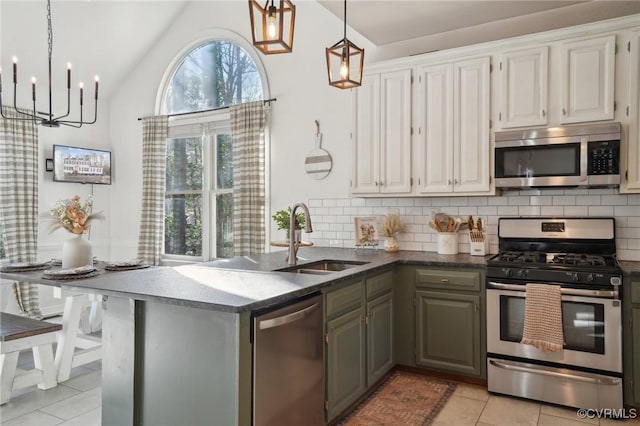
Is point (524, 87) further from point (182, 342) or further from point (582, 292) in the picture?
point (182, 342)

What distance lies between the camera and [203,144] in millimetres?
5426

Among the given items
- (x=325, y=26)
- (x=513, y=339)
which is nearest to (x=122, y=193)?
(x=325, y=26)

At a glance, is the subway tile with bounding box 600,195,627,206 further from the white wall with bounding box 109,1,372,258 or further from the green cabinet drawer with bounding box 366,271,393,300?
the white wall with bounding box 109,1,372,258

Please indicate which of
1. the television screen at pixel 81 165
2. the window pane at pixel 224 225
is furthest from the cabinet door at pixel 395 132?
the television screen at pixel 81 165

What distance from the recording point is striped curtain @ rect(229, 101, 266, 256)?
4793 millimetres

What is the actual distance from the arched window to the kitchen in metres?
0.27

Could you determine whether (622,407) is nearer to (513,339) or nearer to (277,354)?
(513,339)

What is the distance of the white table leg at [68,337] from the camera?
11.2ft

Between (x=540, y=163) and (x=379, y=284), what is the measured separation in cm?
146

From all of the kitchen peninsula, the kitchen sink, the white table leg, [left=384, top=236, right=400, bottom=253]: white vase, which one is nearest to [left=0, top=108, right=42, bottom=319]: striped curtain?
the white table leg

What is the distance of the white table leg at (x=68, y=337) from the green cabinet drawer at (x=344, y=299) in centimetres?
215

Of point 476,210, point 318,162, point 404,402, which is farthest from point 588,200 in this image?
point 318,162

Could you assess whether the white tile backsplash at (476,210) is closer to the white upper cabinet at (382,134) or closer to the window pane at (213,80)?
the white upper cabinet at (382,134)

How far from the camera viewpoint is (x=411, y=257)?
140 inches
